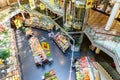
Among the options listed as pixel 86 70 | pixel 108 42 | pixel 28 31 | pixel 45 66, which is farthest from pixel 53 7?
pixel 86 70

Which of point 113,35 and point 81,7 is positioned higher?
point 81,7

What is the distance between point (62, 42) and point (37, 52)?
2.62 meters

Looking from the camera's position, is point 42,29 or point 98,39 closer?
point 98,39

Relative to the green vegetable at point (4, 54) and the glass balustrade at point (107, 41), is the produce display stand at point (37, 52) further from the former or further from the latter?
the glass balustrade at point (107, 41)

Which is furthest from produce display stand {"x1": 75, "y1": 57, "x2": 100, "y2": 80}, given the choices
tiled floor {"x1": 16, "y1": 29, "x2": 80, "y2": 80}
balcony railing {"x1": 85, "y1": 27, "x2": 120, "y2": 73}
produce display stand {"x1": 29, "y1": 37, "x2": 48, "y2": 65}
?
produce display stand {"x1": 29, "y1": 37, "x2": 48, "y2": 65}

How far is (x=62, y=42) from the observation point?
14.0 meters

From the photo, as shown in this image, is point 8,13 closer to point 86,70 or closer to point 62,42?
point 62,42

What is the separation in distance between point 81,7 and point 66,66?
537 cm

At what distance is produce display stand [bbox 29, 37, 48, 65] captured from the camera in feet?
41.5

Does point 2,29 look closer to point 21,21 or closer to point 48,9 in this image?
point 21,21

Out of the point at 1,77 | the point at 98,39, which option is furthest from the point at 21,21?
the point at 98,39

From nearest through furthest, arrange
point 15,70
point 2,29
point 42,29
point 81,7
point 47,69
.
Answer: point 81,7
point 15,70
point 47,69
point 2,29
point 42,29

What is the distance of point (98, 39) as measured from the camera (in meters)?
10.6

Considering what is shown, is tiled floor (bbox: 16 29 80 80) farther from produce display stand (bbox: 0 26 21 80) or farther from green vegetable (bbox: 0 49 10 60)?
green vegetable (bbox: 0 49 10 60)
